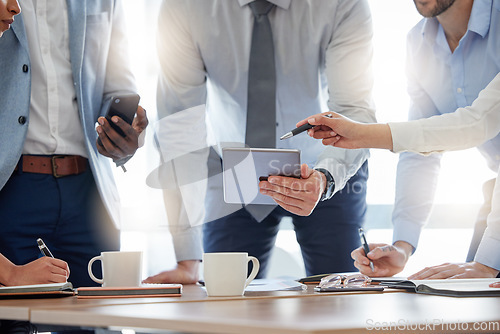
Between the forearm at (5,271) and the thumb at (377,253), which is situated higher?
the forearm at (5,271)

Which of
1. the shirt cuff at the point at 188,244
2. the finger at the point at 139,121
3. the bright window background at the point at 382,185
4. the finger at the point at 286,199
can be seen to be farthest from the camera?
the bright window background at the point at 382,185

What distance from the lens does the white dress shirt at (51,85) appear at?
167cm

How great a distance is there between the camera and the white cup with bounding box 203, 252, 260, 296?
1.02 meters

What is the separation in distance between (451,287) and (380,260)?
1.92 ft

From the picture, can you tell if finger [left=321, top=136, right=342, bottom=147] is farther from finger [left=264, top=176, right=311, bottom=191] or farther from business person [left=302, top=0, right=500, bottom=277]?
business person [left=302, top=0, right=500, bottom=277]

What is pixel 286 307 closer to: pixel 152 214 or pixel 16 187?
pixel 16 187

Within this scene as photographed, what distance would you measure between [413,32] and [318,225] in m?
0.88

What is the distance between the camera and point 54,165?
1648 mm

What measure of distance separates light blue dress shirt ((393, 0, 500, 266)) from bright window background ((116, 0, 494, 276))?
1.13 meters

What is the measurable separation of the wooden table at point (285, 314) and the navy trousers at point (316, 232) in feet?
3.03

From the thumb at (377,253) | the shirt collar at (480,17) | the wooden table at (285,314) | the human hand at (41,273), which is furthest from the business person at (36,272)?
the shirt collar at (480,17)
